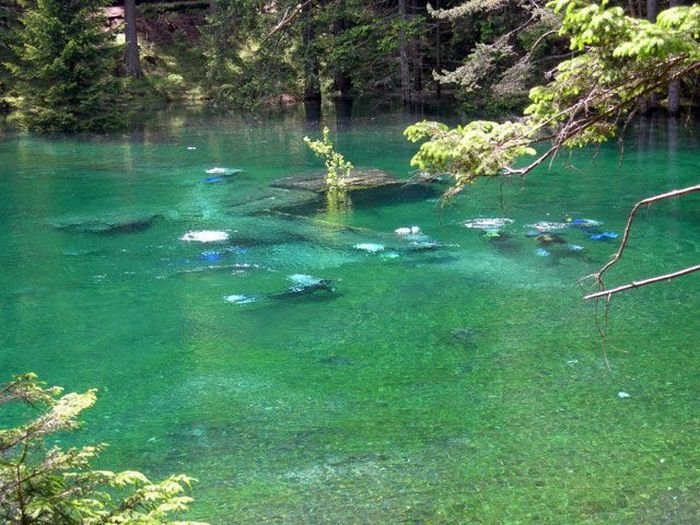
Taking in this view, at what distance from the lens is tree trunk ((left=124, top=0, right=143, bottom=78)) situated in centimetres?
3006

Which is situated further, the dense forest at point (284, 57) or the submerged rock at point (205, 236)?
the dense forest at point (284, 57)

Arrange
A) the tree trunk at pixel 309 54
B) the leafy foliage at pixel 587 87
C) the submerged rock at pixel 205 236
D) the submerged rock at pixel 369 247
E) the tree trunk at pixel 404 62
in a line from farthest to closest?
A: the tree trunk at pixel 309 54 → the tree trunk at pixel 404 62 → the submerged rock at pixel 205 236 → the submerged rock at pixel 369 247 → the leafy foliage at pixel 587 87

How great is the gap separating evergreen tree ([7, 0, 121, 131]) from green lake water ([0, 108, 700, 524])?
8.43m

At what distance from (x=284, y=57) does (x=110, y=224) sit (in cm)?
1423

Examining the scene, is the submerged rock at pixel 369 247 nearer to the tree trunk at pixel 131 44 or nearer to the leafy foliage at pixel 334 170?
the leafy foliage at pixel 334 170

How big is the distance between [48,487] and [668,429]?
421 centimetres

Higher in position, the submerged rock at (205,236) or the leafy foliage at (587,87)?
the leafy foliage at (587,87)

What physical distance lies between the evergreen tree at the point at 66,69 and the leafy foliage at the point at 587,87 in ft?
60.0

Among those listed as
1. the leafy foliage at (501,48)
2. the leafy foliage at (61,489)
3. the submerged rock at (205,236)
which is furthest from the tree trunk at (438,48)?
the leafy foliage at (61,489)

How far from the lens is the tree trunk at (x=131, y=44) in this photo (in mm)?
30062

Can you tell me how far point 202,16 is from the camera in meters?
35.5

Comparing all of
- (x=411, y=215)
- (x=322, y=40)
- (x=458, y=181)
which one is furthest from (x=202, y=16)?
(x=458, y=181)

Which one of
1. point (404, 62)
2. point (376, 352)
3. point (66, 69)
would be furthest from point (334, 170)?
point (404, 62)

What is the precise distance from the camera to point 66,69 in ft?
68.7
